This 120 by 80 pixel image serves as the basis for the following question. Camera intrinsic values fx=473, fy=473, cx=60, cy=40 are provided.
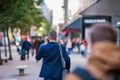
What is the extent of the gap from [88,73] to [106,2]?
30.3ft

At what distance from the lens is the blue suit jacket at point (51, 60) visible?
29.6 ft

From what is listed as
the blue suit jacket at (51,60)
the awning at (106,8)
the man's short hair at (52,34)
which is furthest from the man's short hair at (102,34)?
the awning at (106,8)

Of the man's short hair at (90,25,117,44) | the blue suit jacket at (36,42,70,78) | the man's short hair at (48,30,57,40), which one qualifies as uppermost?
the man's short hair at (90,25,117,44)

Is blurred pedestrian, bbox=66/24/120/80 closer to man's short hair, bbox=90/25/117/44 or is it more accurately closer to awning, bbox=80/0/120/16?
man's short hair, bbox=90/25/117/44

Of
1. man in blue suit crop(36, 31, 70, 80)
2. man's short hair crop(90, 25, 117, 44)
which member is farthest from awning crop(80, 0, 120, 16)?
man's short hair crop(90, 25, 117, 44)

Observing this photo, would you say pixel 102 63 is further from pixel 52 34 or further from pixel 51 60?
pixel 51 60

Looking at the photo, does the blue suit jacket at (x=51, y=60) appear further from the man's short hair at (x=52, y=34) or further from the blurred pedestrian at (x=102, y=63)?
the blurred pedestrian at (x=102, y=63)

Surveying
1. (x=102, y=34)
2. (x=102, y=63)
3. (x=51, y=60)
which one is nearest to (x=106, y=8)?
(x=51, y=60)

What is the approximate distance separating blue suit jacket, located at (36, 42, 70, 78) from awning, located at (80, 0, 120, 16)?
3.66 meters

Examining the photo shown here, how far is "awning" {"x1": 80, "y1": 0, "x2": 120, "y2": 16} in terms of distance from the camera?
1245 cm

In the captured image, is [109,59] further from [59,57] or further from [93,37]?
[59,57]

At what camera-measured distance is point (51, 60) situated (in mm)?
9094

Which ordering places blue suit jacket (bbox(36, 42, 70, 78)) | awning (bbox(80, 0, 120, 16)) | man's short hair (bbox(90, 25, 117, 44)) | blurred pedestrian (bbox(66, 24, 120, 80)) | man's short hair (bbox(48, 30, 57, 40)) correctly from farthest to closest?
awning (bbox(80, 0, 120, 16)), blue suit jacket (bbox(36, 42, 70, 78)), man's short hair (bbox(48, 30, 57, 40)), man's short hair (bbox(90, 25, 117, 44)), blurred pedestrian (bbox(66, 24, 120, 80))

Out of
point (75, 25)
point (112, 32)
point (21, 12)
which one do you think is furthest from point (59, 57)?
point (75, 25)
